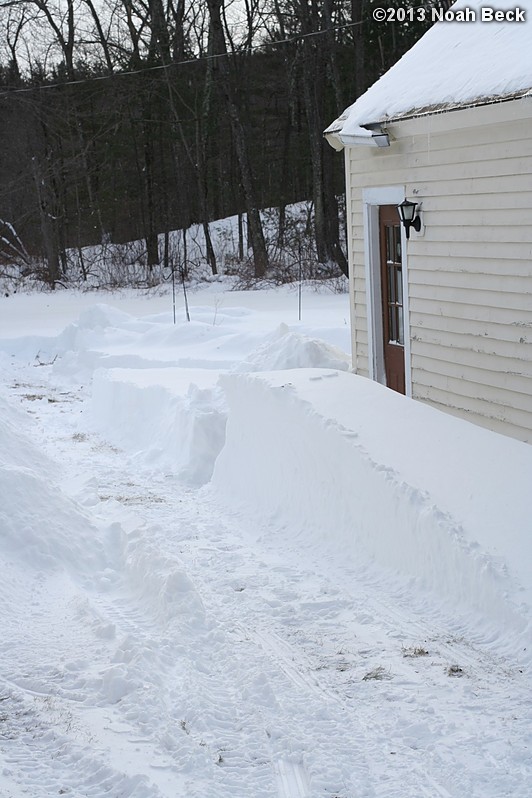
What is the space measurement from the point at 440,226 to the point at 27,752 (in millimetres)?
5720

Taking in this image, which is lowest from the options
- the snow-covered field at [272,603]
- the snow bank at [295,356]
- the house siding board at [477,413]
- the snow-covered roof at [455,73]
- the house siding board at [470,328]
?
the snow-covered field at [272,603]

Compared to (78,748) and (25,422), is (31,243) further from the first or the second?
(78,748)

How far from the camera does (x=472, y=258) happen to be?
7.58 meters

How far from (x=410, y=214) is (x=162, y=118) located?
2352cm

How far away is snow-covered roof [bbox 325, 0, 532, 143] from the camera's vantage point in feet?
21.9

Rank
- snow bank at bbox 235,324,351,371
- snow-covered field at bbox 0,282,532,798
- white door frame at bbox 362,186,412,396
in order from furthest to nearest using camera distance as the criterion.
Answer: snow bank at bbox 235,324,351,371, white door frame at bbox 362,186,412,396, snow-covered field at bbox 0,282,532,798

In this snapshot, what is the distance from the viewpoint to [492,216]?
726 cm

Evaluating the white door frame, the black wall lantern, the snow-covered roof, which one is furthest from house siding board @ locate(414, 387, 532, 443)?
the snow-covered roof

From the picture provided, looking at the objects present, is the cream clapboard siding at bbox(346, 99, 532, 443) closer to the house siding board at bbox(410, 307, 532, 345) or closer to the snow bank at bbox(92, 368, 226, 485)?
the house siding board at bbox(410, 307, 532, 345)

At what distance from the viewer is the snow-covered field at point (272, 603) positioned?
3.93 metres

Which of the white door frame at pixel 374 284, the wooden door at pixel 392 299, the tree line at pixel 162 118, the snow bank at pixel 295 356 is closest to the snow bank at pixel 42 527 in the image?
the white door frame at pixel 374 284

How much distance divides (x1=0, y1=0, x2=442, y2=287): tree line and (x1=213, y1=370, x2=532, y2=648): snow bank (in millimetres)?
16855

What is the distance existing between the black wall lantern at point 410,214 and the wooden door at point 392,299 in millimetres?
629

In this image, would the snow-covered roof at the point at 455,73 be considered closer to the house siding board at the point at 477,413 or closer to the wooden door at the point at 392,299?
the wooden door at the point at 392,299
